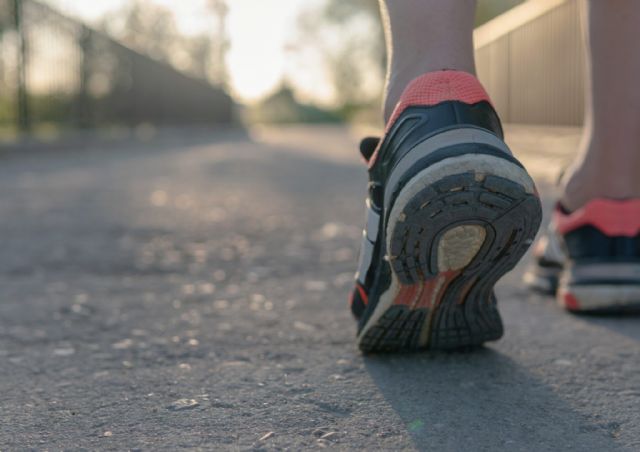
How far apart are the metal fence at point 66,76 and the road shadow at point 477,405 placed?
741cm

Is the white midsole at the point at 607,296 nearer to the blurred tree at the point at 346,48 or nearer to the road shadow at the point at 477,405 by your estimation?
the road shadow at the point at 477,405

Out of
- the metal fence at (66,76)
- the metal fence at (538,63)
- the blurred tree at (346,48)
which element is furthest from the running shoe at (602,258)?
the blurred tree at (346,48)

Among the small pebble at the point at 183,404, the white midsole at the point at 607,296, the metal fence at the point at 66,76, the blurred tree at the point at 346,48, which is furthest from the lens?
the blurred tree at the point at 346,48

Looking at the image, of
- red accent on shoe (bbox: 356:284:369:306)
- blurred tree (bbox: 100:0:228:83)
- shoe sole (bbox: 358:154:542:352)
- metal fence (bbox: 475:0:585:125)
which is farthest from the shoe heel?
blurred tree (bbox: 100:0:228:83)

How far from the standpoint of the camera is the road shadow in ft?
2.75

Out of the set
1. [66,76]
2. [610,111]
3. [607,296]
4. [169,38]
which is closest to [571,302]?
[607,296]

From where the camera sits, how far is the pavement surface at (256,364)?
86 cm

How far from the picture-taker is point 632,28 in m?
1.46

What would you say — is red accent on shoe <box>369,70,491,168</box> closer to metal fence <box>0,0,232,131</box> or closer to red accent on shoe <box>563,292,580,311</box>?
red accent on shoe <box>563,292,580,311</box>

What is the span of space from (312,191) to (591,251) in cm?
277

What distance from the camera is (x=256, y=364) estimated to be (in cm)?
114

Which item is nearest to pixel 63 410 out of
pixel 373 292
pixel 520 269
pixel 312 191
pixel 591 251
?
pixel 373 292

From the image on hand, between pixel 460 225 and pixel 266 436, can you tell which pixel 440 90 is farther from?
pixel 266 436

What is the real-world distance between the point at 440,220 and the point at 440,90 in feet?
0.66
